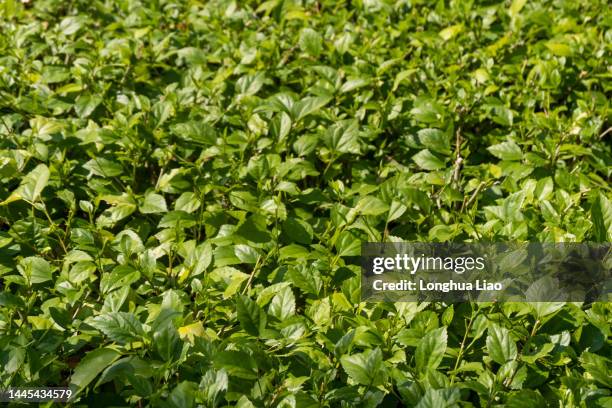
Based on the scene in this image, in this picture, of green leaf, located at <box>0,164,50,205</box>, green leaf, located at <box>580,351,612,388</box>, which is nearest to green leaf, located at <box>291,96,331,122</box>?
green leaf, located at <box>0,164,50,205</box>

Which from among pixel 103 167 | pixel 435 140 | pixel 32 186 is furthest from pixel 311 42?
pixel 32 186

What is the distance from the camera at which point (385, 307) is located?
201cm

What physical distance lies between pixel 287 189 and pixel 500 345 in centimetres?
88

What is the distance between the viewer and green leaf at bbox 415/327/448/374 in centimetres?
180

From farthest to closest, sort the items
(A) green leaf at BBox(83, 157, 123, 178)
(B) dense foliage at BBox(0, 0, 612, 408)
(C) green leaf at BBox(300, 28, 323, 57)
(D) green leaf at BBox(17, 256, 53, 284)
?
1. (C) green leaf at BBox(300, 28, 323, 57)
2. (A) green leaf at BBox(83, 157, 123, 178)
3. (D) green leaf at BBox(17, 256, 53, 284)
4. (B) dense foliage at BBox(0, 0, 612, 408)

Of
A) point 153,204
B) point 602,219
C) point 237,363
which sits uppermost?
point 153,204

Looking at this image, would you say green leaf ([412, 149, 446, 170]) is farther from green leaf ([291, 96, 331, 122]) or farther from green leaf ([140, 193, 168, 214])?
green leaf ([140, 193, 168, 214])

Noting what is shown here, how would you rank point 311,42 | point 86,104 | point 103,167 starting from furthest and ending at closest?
point 311,42 < point 86,104 < point 103,167

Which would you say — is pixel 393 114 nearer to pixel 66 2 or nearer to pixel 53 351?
pixel 53 351

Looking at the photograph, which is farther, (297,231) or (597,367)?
(297,231)

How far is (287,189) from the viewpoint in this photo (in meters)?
2.39

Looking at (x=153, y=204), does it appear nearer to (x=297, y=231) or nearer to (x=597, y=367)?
(x=297, y=231)

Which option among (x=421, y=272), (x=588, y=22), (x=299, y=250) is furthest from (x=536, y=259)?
(x=588, y=22)

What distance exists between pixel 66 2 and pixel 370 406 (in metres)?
3.03
